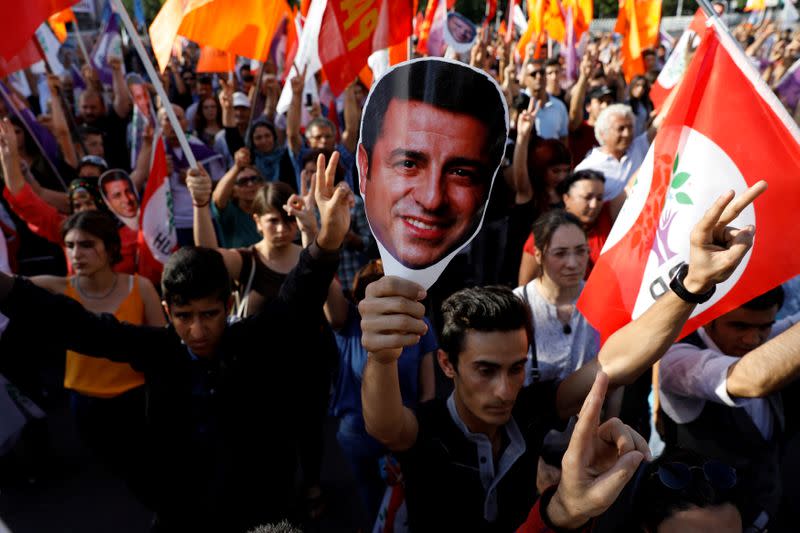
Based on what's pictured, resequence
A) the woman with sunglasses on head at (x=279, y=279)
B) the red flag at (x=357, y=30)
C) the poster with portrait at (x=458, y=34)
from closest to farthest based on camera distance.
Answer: the woman with sunglasses on head at (x=279, y=279) < the red flag at (x=357, y=30) < the poster with portrait at (x=458, y=34)

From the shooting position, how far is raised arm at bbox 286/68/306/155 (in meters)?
3.92

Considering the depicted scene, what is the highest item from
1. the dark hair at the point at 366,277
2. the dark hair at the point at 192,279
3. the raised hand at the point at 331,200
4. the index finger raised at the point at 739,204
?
the index finger raised at the point at 739,204

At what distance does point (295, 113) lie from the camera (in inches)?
166

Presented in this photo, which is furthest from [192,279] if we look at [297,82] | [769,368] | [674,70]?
[674,70]

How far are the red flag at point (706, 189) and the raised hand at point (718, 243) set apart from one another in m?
0.42

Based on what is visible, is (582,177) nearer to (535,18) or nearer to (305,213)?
(305,213)

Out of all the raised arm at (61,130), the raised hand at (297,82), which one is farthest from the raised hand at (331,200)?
the raised arm at (61,130)

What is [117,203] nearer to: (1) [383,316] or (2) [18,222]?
(2) [18,222]

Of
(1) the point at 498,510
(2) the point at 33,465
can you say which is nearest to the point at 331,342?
(1) the point at 498,510

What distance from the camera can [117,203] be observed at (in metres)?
3.41

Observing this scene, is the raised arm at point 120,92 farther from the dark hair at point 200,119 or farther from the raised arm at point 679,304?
the raised arm at point 679,304

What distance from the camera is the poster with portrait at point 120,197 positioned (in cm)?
340

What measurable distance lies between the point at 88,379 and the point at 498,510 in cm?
176

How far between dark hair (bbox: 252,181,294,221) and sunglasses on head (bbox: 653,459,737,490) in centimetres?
202
